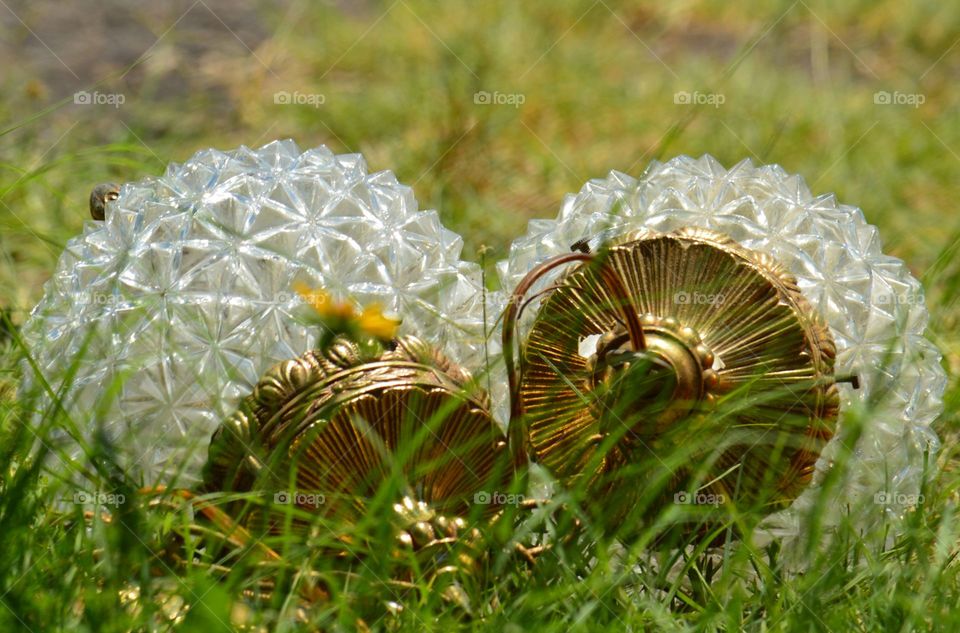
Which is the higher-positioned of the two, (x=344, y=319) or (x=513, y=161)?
(x=513, y=161)

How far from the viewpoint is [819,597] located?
4.42ft

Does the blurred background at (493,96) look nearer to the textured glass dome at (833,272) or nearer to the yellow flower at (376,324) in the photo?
the textured glass dome at (833,272)

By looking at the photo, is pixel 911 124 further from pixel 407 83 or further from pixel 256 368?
pixel 256 368

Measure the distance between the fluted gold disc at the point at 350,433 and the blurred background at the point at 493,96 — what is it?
3.38 ft

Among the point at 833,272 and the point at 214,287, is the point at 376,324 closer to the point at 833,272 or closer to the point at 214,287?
the point at 214,287

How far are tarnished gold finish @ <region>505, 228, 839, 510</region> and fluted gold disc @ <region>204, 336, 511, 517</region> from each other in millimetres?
77

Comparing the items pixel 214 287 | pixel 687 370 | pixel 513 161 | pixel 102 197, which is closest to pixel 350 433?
pixel 214 287

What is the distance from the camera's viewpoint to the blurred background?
9.78ft

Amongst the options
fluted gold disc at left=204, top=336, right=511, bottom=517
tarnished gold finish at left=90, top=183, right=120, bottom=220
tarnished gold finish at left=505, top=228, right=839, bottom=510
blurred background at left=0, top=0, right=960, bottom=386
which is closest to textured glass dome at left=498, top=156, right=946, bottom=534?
tarnished gold finish at left=505, top=228, right=839, bottom=510

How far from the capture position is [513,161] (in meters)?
3.26

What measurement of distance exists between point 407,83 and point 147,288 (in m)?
2.16

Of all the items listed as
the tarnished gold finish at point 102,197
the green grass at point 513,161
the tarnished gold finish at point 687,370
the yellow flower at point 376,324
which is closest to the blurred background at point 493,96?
the green grass at point 513,161

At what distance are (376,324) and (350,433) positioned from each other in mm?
141

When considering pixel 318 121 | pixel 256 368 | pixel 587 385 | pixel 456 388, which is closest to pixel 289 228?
pixel 256 368
